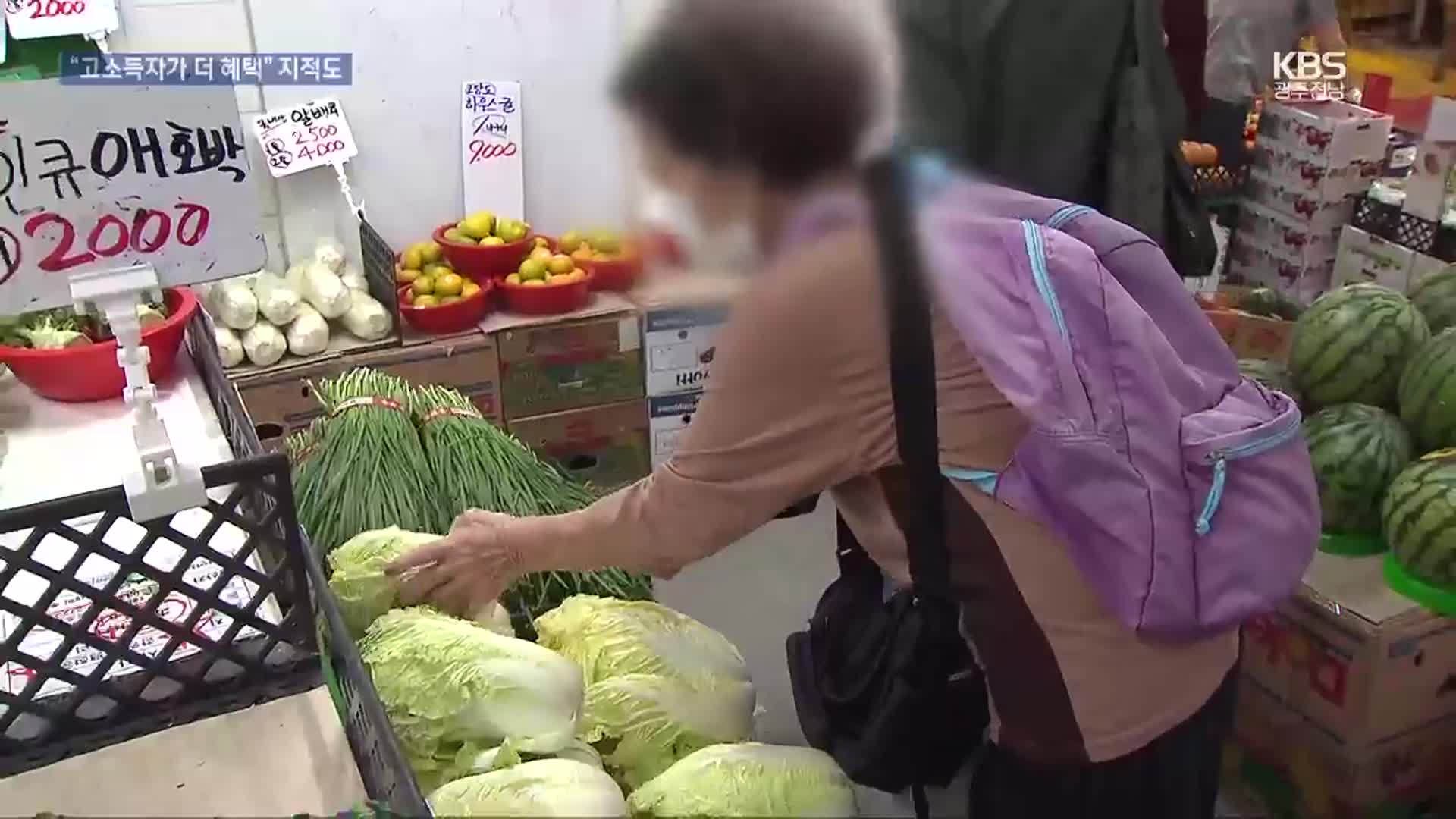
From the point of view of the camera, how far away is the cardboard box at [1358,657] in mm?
1604

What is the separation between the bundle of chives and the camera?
1.17m

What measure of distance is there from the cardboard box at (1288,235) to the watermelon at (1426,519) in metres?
1.08

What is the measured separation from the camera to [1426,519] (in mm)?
1583

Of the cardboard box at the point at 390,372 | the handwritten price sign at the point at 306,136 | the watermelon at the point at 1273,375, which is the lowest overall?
the cardboard box at the point at 390,372

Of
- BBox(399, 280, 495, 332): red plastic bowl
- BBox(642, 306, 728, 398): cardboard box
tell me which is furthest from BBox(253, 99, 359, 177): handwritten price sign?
BBox(399, 280, 495, 332): red plastic bowl

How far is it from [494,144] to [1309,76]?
2.26 metres

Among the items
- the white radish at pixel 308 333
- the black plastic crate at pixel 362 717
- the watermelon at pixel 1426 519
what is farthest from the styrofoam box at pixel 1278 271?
the black plastic crate at pixel 362 717

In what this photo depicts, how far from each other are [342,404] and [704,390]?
0.74 m

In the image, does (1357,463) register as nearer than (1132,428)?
No

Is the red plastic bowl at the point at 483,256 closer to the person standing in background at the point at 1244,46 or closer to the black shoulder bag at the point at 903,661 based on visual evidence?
the black shoulder bag at the point at 903,661

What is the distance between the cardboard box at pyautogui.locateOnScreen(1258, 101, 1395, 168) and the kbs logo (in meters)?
0.02

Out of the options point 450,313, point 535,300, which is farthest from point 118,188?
point 450,313

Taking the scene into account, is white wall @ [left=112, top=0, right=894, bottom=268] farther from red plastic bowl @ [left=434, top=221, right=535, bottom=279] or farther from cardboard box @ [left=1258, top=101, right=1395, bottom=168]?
cardboard box @ [left=1258, top=101, right=1395, bottom=168]

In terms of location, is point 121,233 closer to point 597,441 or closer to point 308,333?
point 597,441
